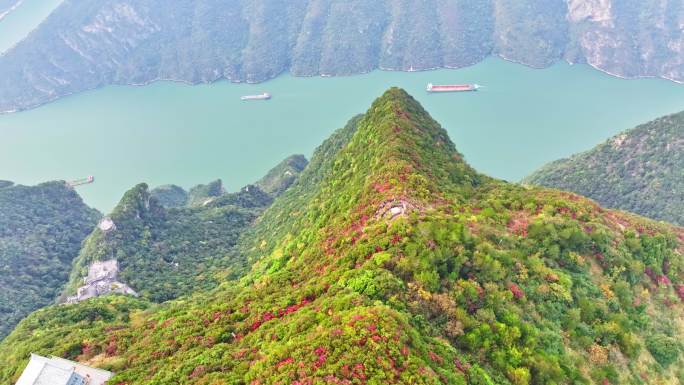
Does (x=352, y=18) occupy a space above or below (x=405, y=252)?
above

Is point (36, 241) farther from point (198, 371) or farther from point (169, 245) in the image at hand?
point (198, 371)

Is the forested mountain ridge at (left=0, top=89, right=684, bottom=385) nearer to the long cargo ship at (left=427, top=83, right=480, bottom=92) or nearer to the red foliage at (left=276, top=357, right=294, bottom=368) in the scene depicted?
the red foliage at (left=276, top=357, right=294, bottom=368)

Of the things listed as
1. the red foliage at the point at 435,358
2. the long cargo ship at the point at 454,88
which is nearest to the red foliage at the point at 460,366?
the red foliage at the point at 435,358

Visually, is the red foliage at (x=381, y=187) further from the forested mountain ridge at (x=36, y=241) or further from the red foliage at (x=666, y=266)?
the forested mountain ridge at (x=36, y=241)

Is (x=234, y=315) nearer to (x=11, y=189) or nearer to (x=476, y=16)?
(x=11, y=189)

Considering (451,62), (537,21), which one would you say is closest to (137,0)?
(451,62)

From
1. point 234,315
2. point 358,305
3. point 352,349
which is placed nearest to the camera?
point 352,349
